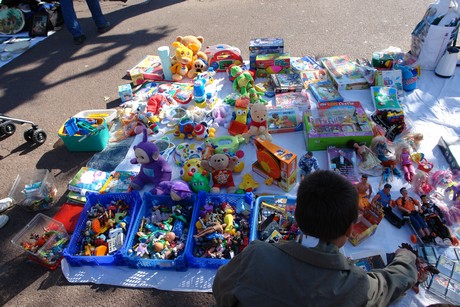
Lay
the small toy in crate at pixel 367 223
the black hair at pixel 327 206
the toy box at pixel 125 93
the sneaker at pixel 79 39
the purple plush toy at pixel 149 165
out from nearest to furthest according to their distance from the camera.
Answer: the black hair at pixel 327 206 < the small toy in crate at pixel 367 223 < the purple plush toy at pixel 149 165 < the toy box at pixel 125 93 < the sneaker at pixel 79 39

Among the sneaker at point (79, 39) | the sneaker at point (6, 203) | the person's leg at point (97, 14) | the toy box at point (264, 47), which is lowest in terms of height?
the sneaker at point (6, 203)

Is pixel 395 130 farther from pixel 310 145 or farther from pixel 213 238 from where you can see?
pixel 213 238

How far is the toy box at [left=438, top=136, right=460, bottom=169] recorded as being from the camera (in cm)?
265

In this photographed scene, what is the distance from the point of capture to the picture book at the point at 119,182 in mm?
2840

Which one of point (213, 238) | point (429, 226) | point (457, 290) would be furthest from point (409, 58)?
point (213, 238)

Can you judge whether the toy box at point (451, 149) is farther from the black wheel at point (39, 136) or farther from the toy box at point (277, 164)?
the black wheel at point (39, 136)

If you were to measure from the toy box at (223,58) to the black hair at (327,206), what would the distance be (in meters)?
3.05

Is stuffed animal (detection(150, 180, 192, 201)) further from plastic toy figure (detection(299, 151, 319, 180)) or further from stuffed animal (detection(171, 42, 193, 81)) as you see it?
stuffed animal (detection(171, 42, 193, 81))

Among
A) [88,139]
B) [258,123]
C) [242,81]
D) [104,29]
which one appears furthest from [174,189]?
[104,29]

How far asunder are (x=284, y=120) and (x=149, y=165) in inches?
52.5

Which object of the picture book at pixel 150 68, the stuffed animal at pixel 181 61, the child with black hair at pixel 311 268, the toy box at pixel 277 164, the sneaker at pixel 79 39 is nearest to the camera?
the child with black hair at pixel 311 268

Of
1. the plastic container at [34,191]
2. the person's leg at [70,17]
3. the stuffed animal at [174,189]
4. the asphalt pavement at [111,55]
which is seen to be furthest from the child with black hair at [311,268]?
the person's leg at [70,17]

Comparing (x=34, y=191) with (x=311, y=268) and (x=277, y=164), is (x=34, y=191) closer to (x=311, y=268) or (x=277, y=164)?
(x=277, y=164)

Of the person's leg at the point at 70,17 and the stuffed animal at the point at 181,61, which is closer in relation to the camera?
the stuffed animal at the point at 181,61
